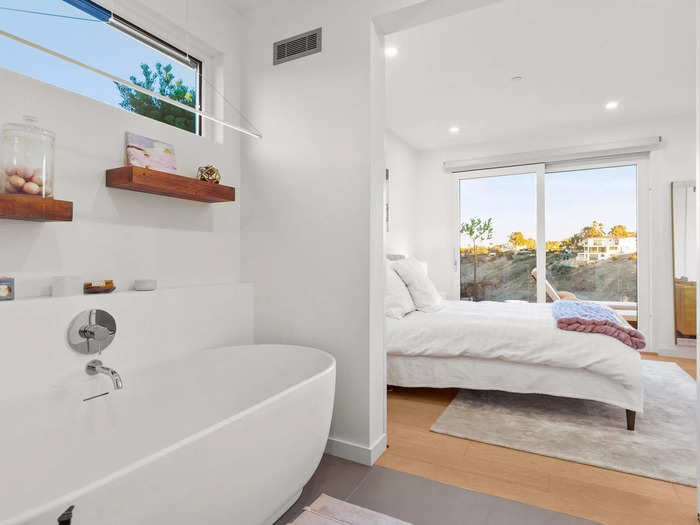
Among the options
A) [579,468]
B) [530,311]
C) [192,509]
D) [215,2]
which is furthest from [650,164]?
[192,509]

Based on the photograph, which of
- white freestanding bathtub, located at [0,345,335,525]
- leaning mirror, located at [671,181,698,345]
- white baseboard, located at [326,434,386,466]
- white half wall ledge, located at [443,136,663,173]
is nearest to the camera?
white freestanding bathtub, located at [0,345,335,525]

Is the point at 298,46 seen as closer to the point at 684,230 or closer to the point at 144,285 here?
the point at 144,285

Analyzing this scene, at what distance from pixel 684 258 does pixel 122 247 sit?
17.0ft

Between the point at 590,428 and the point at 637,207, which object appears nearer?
the point at 590,428

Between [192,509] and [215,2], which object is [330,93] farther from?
[192,509]

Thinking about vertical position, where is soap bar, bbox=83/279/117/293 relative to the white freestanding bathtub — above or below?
above

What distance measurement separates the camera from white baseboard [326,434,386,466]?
7.01 ft

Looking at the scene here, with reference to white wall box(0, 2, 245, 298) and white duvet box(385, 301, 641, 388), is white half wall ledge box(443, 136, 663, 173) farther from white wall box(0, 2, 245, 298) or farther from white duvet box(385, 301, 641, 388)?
white wall box(0, 2, 245, 298)

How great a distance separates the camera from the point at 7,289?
1516 millimetres

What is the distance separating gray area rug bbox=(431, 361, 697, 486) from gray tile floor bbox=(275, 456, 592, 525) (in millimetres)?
591

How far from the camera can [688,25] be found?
2.70 m

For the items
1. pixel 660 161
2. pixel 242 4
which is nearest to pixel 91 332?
pixel 242 4

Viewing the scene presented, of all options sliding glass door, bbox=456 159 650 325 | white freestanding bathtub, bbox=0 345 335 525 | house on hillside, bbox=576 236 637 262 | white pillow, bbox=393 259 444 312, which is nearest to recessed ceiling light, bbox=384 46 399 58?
white pillow, bbox=393 259 444 312

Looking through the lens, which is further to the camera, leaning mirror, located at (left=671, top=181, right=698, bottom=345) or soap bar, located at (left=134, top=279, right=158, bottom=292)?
leaning mirror, located at (left=671, top=181, right=698, bottom=345)
